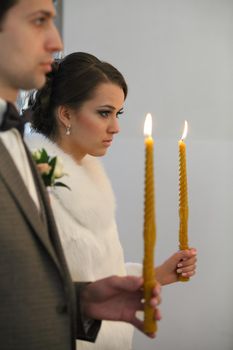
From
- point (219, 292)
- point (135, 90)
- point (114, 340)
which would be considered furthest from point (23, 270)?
point (219, 292)

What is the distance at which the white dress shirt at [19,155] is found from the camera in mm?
670

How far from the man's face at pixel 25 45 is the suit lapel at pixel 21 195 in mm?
106

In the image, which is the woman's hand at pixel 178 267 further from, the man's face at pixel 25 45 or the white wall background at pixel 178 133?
the white wall background at pixel 178 133

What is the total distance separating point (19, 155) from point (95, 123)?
0.46 m

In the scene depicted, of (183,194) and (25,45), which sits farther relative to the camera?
(183,194)

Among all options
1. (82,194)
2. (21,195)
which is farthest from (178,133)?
(21,195)

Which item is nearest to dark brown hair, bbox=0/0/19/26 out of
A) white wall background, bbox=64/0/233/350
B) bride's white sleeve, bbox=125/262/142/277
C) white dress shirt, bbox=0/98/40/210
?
white dress shirt, bbox=0/98/40/210

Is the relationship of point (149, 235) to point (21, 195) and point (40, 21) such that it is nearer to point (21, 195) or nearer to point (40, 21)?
point (21, 195)

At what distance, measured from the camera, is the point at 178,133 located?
186 centimetres

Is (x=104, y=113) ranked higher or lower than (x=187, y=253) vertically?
higher

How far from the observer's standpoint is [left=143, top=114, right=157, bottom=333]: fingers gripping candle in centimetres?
54

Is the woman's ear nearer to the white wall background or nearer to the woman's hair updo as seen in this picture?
the woman's hair updo

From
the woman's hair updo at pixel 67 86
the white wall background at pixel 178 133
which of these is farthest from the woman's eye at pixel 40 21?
the white wall background at pixel 178 133

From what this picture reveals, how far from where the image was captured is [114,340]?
40.4 inches
